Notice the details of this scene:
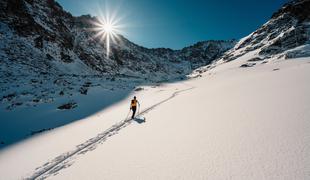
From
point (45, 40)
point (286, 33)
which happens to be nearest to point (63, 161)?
point (45, 40)

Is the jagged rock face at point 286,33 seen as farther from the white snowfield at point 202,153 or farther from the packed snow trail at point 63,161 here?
the packed snow trail at point 63,161

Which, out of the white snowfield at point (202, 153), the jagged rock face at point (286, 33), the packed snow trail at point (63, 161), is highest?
the jagged rock face at point (286, 33)

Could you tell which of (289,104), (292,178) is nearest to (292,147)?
(292,178)

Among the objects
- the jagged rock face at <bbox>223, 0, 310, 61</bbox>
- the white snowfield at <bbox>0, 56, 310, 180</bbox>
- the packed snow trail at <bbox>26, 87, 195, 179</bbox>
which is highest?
the jagged rock face at <bbox>223, 0, 310, 61</bbox>

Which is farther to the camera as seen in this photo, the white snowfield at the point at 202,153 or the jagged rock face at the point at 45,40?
the jagged rock face at the point at 45,40

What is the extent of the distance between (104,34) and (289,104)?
378 feet

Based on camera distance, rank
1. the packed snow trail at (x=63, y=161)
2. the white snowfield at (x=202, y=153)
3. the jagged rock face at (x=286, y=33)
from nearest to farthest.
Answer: the white snowfield at (x=202, y=153) → the packed snow trail at (x=63, y=161) → the jagged rock face at (x=286, y=33)

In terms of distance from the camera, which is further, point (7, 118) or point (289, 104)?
point (7, 118)

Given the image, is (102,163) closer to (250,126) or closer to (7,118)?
(250,126)

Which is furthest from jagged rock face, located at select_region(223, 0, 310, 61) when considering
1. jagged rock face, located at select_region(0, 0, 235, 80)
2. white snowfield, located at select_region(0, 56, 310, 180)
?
jagged rock face, located at select_region(0, 0, 235, 80)

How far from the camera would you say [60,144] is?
956 centimetres

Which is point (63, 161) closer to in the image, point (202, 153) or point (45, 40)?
point (202, 153)

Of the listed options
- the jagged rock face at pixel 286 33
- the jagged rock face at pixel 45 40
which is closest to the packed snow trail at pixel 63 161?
the jagged rock face at pixel 45 40

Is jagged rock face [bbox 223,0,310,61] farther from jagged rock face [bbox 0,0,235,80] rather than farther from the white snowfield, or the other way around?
jagged rock face [bbox 0,0,235,80]
